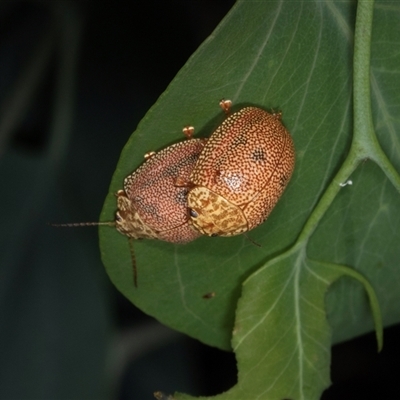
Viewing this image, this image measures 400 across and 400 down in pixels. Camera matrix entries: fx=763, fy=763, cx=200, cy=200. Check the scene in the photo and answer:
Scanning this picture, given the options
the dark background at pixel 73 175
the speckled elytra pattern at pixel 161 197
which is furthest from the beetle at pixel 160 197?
the dark background at pixel 73 175

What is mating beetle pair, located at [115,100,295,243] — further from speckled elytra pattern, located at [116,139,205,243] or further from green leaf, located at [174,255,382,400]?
green leaf, located at [174,255,382,400]

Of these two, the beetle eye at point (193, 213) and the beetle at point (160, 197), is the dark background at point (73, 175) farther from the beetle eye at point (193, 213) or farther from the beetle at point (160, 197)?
the beetle eye at point (193, 213)

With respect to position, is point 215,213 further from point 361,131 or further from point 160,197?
point 361,131

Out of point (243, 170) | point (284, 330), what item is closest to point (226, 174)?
point (243, 170)

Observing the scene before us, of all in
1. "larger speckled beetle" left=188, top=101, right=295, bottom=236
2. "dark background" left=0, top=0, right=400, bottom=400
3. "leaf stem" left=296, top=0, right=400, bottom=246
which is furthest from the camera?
"dark background" left=0, top=0, right=400, bottom=400

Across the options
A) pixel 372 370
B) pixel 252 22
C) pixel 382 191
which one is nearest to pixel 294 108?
pixel 252 22

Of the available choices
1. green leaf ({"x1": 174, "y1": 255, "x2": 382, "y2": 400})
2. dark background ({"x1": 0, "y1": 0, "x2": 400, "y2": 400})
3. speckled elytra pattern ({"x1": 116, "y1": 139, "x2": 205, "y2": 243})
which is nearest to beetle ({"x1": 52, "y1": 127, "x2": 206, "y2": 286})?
speckled elytra pattern ({"x1": 116, "y1": 139, "x2": 205, "y2": 243})
